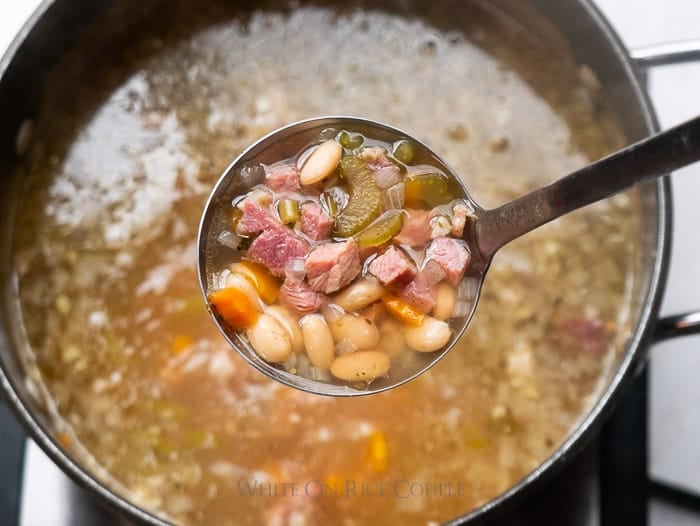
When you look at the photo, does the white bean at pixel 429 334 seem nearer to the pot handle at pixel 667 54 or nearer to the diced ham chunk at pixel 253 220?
the diced ham chunk at pixel 253 220

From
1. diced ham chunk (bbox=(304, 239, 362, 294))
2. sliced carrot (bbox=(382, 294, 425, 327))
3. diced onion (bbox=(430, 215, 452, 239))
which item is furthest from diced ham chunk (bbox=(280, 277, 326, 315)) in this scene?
diced onion (bbox=(430, 215, 452, 239))

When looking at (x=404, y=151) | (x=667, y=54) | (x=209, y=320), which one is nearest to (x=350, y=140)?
(x=404, y=151)

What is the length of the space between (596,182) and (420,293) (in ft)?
1.17

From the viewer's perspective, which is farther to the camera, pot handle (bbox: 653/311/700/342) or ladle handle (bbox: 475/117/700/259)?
pot handle (bbox: 653/311/700/342)

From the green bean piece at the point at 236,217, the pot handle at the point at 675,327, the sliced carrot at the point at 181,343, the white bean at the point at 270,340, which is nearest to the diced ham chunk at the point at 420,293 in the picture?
the white bean at the point at 270,340

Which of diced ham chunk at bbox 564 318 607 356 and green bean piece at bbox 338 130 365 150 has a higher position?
green bean piece at bbox 338 130 365 150

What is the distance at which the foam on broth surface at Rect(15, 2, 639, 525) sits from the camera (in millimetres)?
1595

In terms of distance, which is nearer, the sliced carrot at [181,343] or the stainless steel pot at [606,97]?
the stainless steel pot at [606,97]

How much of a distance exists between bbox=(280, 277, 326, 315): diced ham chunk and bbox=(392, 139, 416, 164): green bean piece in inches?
11.8

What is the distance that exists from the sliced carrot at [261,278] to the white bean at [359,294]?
11 centimetres

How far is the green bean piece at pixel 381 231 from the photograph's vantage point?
50.9 inches

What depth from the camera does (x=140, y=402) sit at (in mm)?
1626

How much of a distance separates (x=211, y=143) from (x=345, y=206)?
56 centimetres

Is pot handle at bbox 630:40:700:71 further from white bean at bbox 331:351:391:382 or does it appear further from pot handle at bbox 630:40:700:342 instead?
white bean at bbox 331:351:391:382
